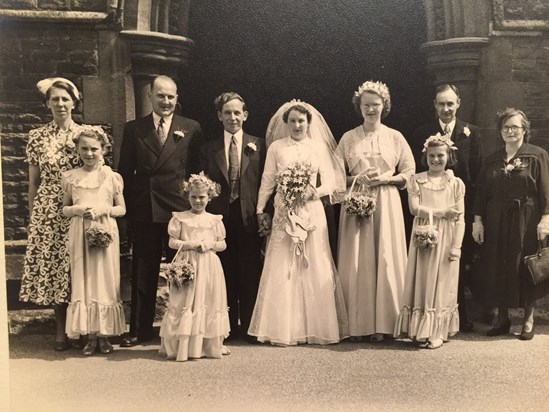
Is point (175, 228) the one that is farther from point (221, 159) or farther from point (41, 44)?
point (41, 44)

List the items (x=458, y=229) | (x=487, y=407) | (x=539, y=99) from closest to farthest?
(x=487, y=407) < (x=458, y=229) < (x=539, y=99)

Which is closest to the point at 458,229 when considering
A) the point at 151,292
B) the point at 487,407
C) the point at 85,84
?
the point at 487,407

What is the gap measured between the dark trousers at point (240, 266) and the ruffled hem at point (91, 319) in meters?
0.97

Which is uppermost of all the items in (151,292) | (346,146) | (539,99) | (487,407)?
(539,99)

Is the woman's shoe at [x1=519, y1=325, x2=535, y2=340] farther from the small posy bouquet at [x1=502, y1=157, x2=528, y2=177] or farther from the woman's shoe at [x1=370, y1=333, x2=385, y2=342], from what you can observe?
the small posy bouquet at [x1=502, y1=157, x2=528, y2=177]

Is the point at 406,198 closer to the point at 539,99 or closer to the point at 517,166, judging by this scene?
the point at 517,166

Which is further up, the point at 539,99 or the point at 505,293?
the point at 539,99

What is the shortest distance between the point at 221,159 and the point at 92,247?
125cm

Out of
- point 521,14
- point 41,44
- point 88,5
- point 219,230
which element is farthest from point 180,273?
point 521,14

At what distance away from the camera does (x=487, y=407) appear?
4.67 m

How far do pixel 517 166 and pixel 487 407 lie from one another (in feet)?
6.75

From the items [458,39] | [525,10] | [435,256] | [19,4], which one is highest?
[525,10]

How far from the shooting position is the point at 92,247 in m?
5.34

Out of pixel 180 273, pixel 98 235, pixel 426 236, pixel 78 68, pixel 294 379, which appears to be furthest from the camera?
pixel 78 68
